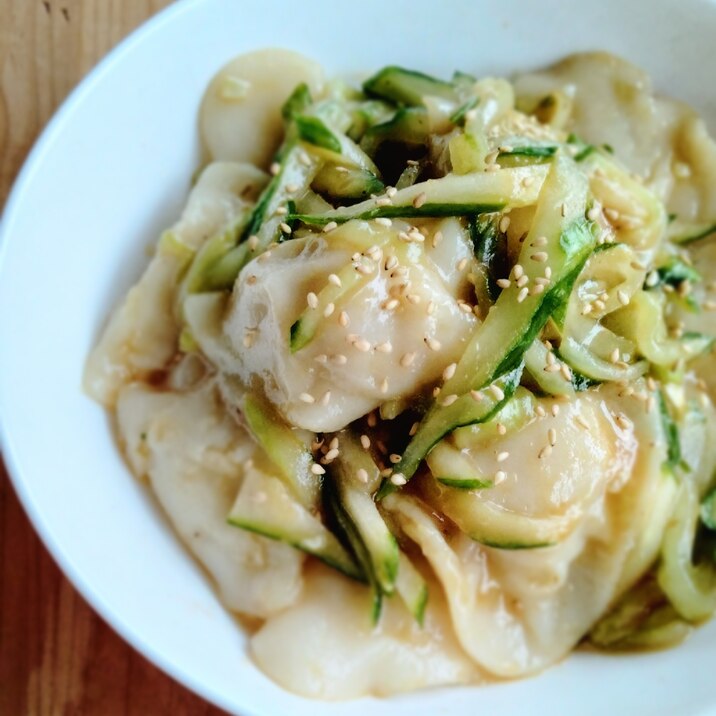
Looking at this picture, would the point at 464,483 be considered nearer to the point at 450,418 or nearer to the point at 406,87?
the point at 450,418

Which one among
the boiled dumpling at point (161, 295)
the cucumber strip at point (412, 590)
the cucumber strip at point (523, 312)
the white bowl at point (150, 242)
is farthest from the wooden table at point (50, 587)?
the cucumber strip at point (523, 312)

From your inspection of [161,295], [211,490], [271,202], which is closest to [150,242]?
[161,295]

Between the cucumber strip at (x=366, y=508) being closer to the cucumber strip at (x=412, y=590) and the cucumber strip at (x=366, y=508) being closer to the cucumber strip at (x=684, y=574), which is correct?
the cucumber strip at (x=412, y=590)

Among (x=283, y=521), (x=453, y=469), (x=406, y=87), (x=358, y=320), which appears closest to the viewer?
(x=358, y=320)

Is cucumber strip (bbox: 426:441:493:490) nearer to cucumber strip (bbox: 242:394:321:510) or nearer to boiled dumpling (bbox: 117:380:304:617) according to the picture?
cucumber strip (bbox: 242:394:321:510)

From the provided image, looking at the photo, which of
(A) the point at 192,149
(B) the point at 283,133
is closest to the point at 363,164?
(B) the point at 283,133

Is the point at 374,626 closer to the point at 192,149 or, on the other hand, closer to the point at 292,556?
the point at 292,556
